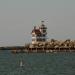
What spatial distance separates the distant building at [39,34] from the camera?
168 metres

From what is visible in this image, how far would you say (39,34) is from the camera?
167750 millimetres

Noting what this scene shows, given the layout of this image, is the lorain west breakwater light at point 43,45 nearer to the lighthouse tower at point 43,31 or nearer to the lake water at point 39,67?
the lighthouse tower at point 43,31

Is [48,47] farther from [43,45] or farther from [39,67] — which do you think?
[39,67]

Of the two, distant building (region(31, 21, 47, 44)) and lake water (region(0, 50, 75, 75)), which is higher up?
distant building (region(31, 21, 47, 44))

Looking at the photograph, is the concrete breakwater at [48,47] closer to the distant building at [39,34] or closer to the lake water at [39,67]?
the distant building at [39,34]

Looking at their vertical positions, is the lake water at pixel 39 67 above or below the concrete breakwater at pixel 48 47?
below

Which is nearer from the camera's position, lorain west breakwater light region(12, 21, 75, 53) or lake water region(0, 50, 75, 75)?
lake water region(0, 50, 75, 75)

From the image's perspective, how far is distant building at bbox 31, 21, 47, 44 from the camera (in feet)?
550

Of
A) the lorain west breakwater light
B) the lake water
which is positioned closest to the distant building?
the lorain west breakwater light

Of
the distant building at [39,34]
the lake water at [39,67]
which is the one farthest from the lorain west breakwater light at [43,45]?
the lake water at [39,67]

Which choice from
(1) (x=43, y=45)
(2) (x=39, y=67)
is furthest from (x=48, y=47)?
(2) (x=39, y=67)

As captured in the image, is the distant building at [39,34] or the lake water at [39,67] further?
the distant building at [39,34]

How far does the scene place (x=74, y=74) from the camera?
59562 millimetres

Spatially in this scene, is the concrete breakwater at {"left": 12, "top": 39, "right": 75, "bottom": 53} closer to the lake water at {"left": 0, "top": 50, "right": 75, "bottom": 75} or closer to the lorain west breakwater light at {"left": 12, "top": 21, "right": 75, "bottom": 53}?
the lorain west breakwater light at {"left": 12, "top": 21, "right": 75, "bottom": 53}
